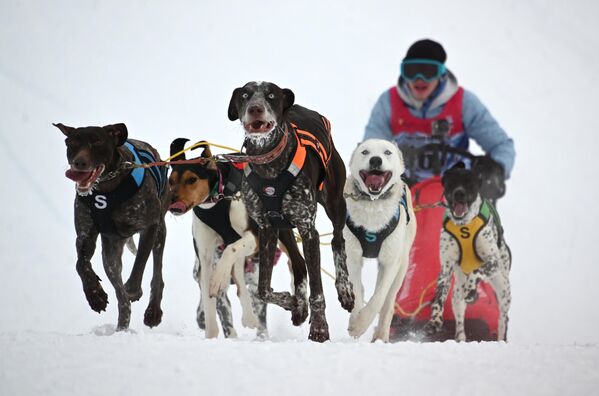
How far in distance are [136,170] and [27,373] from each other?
1.69 m

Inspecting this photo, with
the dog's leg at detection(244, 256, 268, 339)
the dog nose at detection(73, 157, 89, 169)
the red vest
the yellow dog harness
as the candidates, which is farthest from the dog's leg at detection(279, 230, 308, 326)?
the red vest

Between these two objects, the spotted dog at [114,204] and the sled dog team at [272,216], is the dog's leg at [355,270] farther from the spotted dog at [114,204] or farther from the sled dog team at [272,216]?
the spotted dog at [114,204]

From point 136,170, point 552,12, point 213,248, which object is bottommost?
point 213,248

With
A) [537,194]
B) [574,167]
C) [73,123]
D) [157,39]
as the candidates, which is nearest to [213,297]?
[73,123]

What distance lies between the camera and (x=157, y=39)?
810 inches

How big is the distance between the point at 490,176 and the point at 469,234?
0.63 m

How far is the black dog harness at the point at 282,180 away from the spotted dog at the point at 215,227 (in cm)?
87

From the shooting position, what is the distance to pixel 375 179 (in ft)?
19.4

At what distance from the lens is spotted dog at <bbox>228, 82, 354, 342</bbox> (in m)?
4.73

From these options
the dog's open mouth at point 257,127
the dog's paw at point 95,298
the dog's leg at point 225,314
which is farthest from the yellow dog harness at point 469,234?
the dog's paw at point 95,298

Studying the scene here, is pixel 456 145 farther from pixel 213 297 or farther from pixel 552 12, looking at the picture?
pixel 552 12

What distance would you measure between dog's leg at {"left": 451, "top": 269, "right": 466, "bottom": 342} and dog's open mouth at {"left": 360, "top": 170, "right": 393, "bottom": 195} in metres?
1.23

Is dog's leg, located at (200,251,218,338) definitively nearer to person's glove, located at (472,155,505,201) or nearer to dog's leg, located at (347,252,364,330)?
dog's leg, located at (347,252,364,330)

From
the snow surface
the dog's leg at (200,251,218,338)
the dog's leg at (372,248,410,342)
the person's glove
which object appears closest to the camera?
the snow surface
